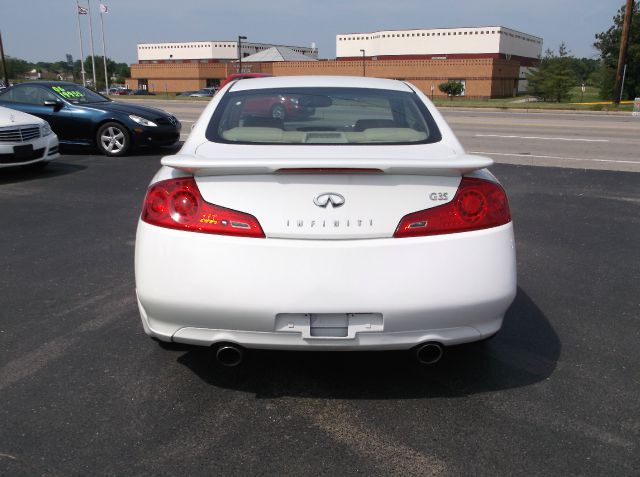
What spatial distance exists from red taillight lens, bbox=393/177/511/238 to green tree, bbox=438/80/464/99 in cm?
6265

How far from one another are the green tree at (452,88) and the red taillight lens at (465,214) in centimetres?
6265

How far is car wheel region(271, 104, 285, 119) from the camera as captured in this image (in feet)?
12.0

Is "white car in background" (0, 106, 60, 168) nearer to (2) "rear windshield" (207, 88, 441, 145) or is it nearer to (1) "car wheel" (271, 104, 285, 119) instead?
(2) "rear windshield" (207, 88, 441, 145)

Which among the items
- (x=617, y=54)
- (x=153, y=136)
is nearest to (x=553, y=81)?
(x=617, y=54)

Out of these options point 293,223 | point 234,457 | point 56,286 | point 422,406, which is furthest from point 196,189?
point 56,286

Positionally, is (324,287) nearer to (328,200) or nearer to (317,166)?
(328,200)

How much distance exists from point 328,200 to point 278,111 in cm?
121

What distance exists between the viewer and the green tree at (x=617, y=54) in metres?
54.7

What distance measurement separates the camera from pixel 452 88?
6334 cm

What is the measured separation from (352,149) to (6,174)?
8.72m

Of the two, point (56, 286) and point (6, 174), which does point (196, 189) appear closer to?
point (56, 286)

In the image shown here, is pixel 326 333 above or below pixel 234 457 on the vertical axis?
above

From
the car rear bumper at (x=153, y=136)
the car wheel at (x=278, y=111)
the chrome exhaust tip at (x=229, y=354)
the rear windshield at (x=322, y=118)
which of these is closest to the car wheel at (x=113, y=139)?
the car rear bumper at (x=153, y=136)

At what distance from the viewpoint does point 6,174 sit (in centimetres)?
998
